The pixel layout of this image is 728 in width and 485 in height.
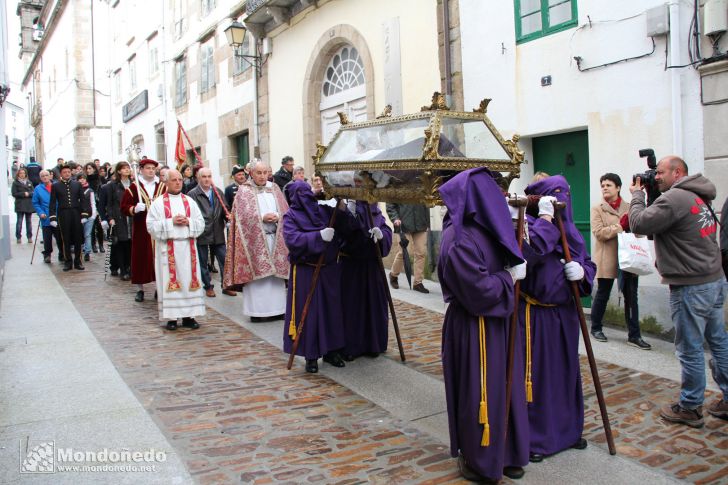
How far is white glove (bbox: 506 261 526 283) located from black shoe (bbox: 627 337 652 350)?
3.46m

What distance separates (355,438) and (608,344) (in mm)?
3396

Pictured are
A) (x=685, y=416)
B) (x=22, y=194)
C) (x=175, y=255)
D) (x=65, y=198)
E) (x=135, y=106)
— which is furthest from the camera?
(x=135, y=106)

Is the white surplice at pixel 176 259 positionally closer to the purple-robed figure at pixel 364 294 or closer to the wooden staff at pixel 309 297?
the wooden staff at pixel 309 297

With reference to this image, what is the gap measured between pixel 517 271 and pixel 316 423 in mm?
1842

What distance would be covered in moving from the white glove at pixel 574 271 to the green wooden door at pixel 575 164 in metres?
4.32

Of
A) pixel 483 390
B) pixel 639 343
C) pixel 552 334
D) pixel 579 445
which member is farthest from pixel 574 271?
pixel 639 343

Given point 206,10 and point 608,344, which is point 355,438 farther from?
point 206,10

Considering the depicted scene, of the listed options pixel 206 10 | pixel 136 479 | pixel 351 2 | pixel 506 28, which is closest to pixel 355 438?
pixel 136 479

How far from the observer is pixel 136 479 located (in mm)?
3545

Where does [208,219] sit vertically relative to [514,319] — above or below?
above

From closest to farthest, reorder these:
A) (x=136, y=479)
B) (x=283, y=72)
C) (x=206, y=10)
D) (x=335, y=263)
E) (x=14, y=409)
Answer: (x=136, y=479), (x=14, y=409), (x=335, y=263), (x=283, y=72), (x=206, y=10)

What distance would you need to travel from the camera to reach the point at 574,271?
3.85m

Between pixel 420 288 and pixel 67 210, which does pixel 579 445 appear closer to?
pixel 420 288

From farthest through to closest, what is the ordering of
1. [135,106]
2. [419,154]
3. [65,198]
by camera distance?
[135,106] < [65,198] < [419,154]
